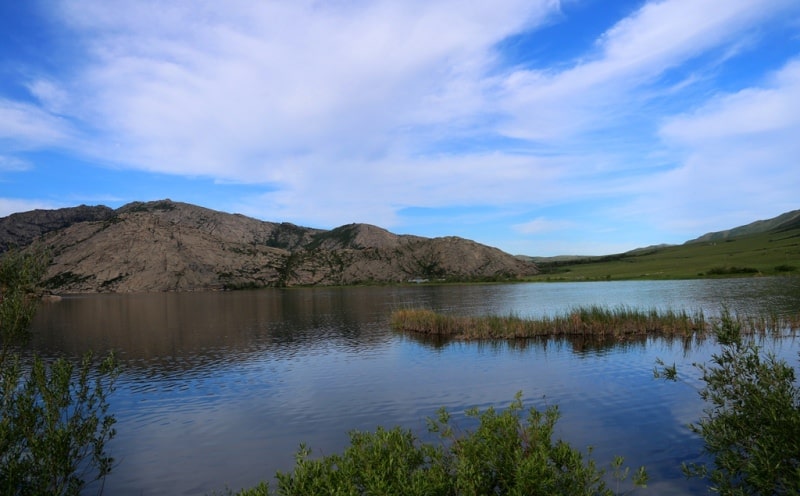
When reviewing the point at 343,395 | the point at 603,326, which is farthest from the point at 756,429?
the point at 603,326

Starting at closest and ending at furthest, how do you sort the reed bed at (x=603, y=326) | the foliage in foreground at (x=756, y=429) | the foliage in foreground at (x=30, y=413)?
the foliage in foreground at (x=756, y=429)
the foliage in foreground at (x=30, y=413)
the reed bed at (x=603, y=326)

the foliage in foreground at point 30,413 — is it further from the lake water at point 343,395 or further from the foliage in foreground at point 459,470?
the foliage in foreground at point 459,470

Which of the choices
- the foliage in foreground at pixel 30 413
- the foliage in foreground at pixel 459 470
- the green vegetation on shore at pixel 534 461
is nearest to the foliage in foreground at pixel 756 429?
the green vegetation on shore at pixel 534 461

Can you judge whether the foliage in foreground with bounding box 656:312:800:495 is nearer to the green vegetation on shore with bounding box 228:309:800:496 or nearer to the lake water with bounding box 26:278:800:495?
the green vegetation on shore with bounding box 228:309:800:496

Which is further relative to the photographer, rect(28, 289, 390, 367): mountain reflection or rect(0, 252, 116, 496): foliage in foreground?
rect(28, 289, 390, 367): mountain reflection

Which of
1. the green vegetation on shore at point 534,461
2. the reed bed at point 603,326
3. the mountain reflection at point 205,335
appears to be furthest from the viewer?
the mountain reflection at point 205,335

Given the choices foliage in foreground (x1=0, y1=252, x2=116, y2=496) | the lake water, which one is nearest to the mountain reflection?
the lake water

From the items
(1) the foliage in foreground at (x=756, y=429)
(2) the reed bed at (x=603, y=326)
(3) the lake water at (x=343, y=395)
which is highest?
(1) the foliage in foreground at (x=756, y=429)

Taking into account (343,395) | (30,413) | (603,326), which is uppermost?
(30,413)

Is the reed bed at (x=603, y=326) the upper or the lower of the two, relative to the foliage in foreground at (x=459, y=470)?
lower

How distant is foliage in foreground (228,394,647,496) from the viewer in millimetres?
10062

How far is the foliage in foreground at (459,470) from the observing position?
10062 millimetres

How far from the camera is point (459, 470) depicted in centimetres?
1040

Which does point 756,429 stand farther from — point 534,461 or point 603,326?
point 603,326
